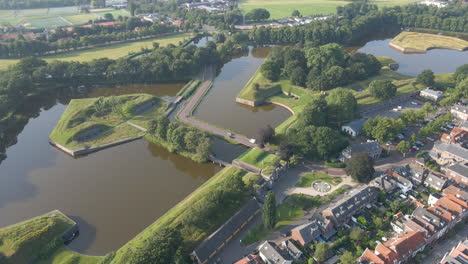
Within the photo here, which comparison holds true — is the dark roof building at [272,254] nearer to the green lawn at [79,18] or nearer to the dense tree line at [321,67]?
the dense tree line at [321,67]

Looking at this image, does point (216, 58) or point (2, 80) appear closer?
point (2, 80)

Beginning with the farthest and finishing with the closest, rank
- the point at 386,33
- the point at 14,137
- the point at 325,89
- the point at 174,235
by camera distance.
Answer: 1. the point at 386,33
2. the point at 325,89
3. the point at 14,137
4. the point at 174,235

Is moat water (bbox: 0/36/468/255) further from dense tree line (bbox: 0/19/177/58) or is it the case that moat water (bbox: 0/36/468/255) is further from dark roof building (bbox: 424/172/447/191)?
dense tree line (bbox: 0/19/177/58)

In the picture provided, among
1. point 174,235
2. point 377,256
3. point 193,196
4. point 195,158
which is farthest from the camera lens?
point 195,158

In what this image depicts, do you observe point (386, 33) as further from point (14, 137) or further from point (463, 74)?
point (14, 137)

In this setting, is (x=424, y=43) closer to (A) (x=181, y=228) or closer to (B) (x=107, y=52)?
(A) (x=181, y=228)

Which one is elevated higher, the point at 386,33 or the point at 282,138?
the point at 386,33

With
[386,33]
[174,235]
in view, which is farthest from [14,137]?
[386,33]

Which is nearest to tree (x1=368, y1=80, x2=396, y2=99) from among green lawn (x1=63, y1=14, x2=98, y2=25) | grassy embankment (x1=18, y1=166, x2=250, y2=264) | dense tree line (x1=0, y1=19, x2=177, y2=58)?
grassy embankment (x1=18, y1=166, x2=250, y2=264)
